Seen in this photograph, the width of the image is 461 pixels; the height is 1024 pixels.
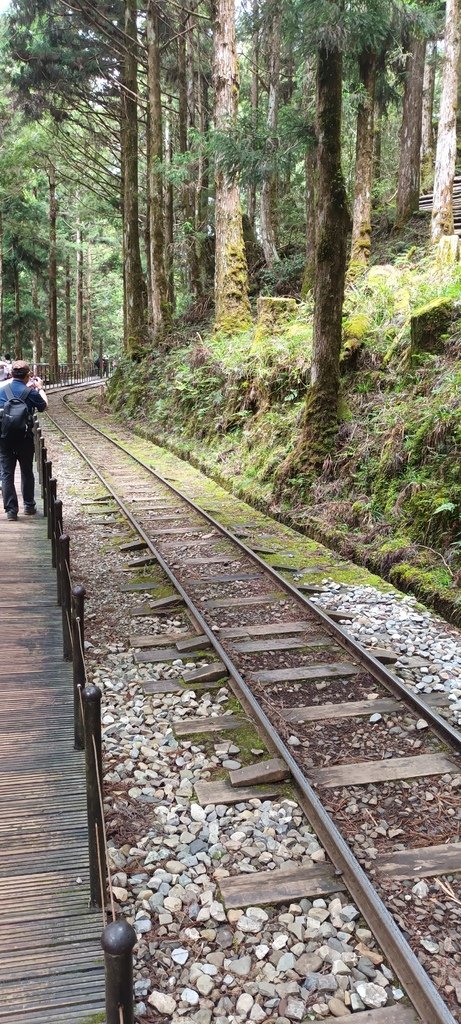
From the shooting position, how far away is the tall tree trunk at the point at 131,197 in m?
21.6

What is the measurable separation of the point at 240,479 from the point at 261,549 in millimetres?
3899

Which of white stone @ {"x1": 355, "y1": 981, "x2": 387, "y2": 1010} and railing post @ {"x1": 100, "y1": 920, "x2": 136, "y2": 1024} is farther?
white stone @ {"x1": 355, "y1": 981, "x2": 387, "y2": 1010}

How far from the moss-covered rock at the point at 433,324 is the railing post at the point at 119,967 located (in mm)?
9178

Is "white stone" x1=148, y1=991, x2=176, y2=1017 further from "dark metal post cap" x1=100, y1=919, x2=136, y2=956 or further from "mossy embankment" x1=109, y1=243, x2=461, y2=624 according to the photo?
"mossy embankment" x1=109, y1=243, x2=461, y2=624

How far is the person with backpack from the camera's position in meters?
8.77

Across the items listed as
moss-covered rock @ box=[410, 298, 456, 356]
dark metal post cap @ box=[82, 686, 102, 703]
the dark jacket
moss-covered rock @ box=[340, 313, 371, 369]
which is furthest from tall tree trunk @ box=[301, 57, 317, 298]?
dark metal post cap @ box=[82, 686, 102, 703]

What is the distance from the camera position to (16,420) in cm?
883

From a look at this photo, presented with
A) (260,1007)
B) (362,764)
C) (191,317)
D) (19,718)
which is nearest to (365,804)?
(362,764)

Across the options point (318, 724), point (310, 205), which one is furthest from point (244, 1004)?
point (310, 205)

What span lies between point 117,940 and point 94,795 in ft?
4.91

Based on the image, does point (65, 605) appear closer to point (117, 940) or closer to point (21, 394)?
point (117, 940)

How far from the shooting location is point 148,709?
16.6 ft

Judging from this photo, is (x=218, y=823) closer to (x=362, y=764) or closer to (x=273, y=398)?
(x=362, y=764)

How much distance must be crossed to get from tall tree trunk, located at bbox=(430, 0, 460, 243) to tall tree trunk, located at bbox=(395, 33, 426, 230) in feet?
16.8
